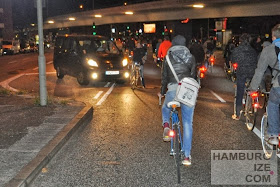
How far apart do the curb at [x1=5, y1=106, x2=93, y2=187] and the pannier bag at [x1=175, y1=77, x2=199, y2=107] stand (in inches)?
81.4

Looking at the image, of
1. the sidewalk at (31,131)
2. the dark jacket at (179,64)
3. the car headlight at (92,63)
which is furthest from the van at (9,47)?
the dark jacket at (179,64)

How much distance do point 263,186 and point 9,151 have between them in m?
3.68

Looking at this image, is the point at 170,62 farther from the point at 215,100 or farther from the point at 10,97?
the point at 10,97

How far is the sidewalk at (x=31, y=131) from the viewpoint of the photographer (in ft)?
17.8

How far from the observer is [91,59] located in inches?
647

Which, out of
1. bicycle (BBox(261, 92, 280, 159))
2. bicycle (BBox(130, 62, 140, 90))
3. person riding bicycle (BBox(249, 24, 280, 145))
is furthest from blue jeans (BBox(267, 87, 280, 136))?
bicycle (BBox(130, 62, 140, 90))

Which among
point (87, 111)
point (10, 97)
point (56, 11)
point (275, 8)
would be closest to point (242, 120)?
point (87, 111)

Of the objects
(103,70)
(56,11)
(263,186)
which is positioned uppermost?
(56,11)

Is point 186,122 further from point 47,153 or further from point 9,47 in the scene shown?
point 9,47

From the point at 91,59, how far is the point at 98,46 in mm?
1233

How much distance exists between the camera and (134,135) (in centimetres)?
795

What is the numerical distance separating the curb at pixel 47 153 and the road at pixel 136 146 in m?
0.09

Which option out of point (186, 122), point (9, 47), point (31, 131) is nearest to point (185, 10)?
point (9, 47)

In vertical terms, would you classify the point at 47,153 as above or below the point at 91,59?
below
